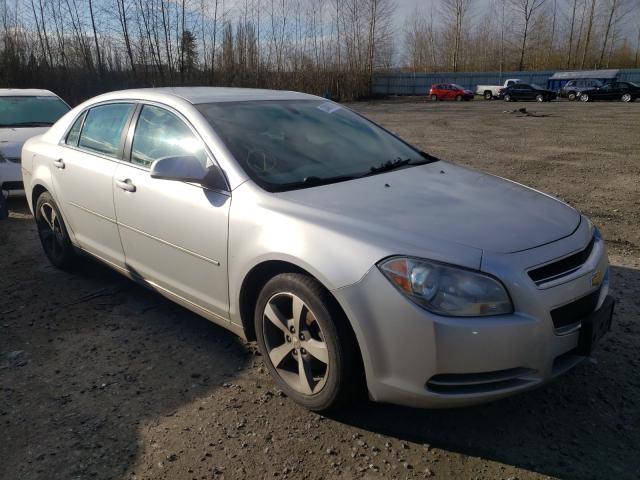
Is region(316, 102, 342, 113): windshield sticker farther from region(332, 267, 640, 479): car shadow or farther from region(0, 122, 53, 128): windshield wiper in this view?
region(0, 122, 53, 128): windshield wiper

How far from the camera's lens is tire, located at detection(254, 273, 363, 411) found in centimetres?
238

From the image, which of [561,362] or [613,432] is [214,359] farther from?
[613,432]

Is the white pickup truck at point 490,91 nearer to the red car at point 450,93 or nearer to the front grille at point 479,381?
the red car at point 450,93

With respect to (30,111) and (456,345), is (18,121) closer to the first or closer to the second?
(30,111)

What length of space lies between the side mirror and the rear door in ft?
2.97

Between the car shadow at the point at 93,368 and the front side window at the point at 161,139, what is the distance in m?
1.19

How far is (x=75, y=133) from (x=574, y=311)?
389 centimetres

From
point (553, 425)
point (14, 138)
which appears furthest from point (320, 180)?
point (14, 138)

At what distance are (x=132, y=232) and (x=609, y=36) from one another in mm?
75865

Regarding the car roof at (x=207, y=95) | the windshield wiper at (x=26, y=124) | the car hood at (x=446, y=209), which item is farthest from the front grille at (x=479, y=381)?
the windshield wiper at (x=26, y=124)

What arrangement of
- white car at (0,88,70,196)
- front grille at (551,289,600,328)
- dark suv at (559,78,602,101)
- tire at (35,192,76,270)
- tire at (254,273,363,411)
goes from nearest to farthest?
1. front grille at (551,289,600,328)
2. tire at (254,273,363,411)
3. tire at (35,192,76,270)
4. white car at (0,88,70,196)
5. dark suv at (559,78,602,101)

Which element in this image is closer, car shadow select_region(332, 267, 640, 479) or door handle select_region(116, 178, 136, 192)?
car shadow select_region(332, 267, 640, 479)

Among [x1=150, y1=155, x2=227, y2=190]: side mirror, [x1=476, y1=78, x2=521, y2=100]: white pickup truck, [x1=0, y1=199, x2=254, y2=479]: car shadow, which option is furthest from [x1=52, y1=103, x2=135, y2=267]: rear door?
[x1=476, y1=78, x2=521, y2=100]: white pickup truck

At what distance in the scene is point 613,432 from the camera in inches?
98.1
